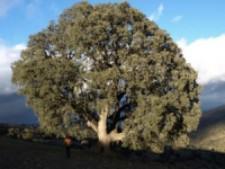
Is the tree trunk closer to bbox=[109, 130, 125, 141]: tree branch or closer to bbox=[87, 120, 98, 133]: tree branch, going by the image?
bbox=[109, 130, 125, 141]: tree branch

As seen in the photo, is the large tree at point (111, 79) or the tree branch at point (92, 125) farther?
the tree branch at point (92, 125)

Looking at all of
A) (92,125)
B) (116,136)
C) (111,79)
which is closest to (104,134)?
(116,136)

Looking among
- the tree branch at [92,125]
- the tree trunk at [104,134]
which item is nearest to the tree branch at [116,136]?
the tree trunk at [104,134]

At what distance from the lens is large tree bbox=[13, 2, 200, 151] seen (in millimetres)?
55219

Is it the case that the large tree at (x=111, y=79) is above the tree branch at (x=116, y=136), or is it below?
above

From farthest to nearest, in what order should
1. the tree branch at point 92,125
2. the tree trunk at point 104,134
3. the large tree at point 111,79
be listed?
the tree branch at point 92,125 → the tree trunk at point 104,134 → the large tree at point 111,79

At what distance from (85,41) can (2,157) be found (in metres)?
19.2

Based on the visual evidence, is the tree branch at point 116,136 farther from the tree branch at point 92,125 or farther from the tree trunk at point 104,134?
the tree branch at point 92,125

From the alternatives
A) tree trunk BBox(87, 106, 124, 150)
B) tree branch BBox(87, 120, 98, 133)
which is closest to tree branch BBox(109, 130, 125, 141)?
tree trunk BBox(87, 106, 124, 150)

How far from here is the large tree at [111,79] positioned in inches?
2174

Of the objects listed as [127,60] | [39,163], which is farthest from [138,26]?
[39,163]

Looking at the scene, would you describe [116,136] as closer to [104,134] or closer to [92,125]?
[104,134]

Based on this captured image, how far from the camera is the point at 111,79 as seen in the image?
179 feet

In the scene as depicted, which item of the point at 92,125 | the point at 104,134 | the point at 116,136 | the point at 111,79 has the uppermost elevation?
the point at 111,79
